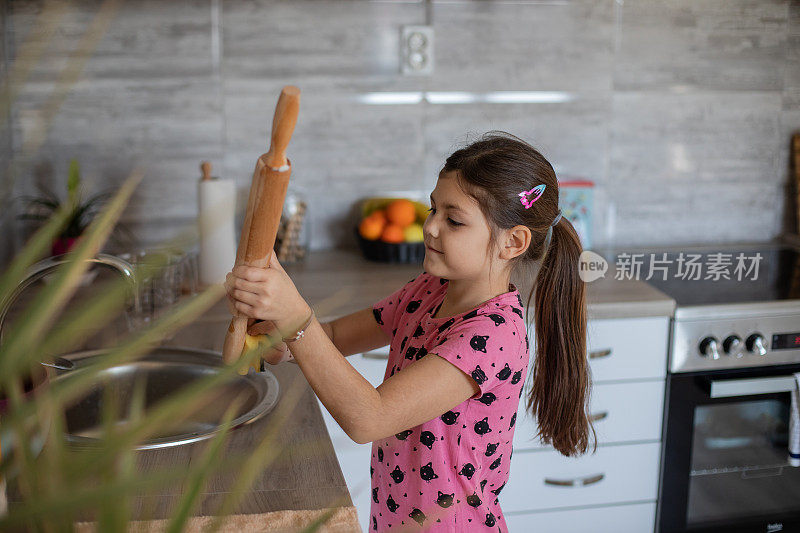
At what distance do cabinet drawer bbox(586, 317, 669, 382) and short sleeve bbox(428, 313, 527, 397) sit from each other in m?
0.84

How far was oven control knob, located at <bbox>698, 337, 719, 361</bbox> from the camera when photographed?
1900 mm

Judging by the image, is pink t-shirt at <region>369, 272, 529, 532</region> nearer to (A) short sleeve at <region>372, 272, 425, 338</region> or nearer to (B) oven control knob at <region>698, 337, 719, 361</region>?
(A) short sleeve at <region>372, 272, 425, 338</region>

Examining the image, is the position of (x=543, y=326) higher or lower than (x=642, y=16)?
lower

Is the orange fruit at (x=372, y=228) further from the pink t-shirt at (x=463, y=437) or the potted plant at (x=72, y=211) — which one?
the pink t-shirt at (x=463, y=437)

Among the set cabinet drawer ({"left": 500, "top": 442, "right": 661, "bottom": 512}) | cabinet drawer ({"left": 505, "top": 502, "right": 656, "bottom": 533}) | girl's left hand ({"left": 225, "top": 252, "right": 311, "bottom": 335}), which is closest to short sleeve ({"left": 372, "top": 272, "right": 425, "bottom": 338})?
girl's left hand ({"left": 225, "top": 252, "right": 311, "bottom": 335})

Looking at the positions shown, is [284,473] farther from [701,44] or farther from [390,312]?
[701,44]

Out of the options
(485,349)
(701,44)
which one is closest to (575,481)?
(485,349)

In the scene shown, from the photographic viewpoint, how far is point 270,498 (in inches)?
36.9

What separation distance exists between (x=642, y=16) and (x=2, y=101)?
7.54 feet

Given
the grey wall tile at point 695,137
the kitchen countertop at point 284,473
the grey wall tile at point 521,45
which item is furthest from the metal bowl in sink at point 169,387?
the grey wall tile at point 695,137

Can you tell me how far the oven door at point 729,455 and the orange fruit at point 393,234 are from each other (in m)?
0.75

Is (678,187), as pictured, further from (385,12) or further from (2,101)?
(2,101)

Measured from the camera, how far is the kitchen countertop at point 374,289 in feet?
6.01

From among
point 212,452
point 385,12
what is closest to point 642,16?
point 385,12
